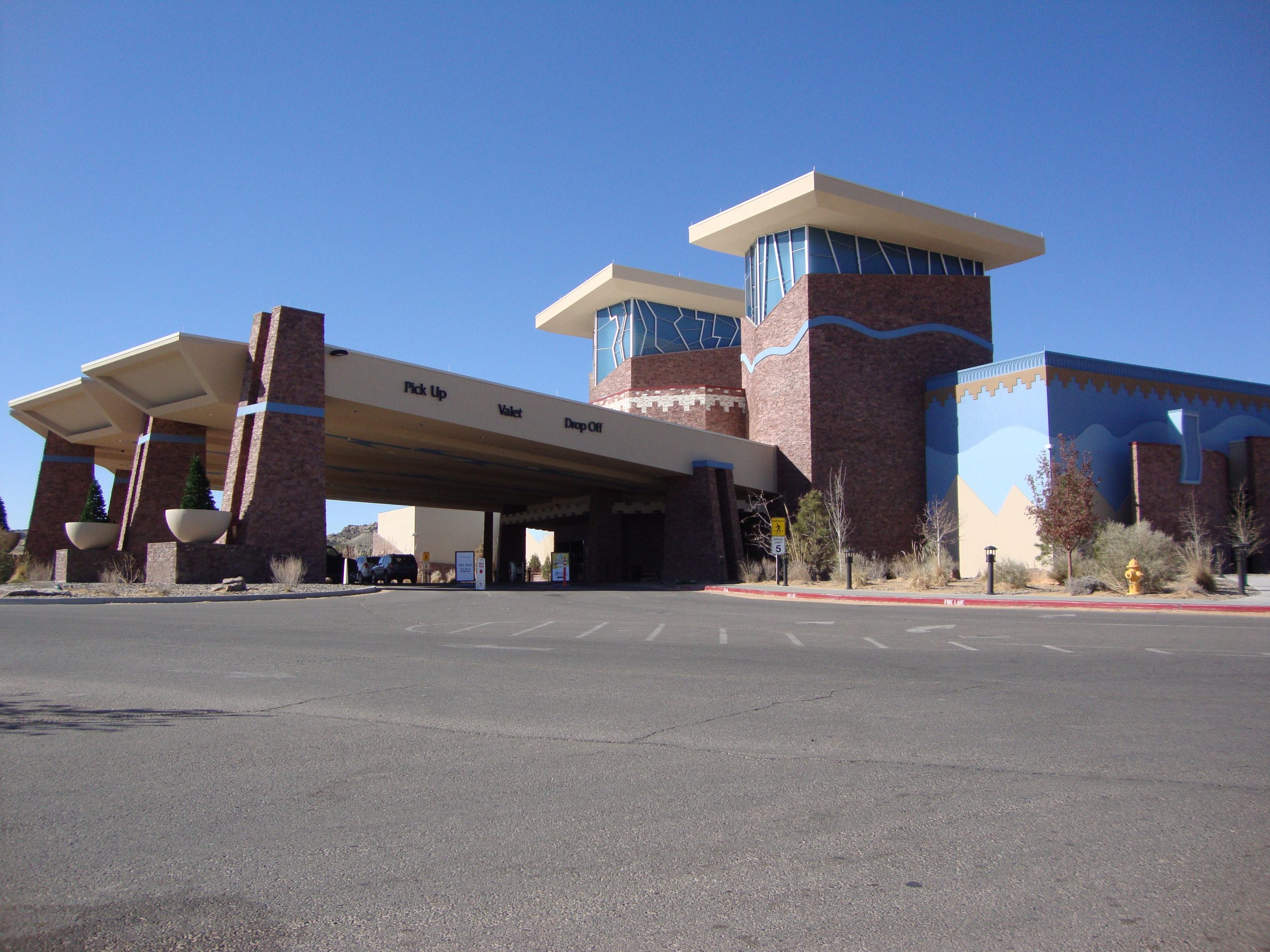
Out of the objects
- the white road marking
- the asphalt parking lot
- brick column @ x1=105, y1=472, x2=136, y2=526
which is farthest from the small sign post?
brick column @ x1=105, y1=472, x2=136, y2=526

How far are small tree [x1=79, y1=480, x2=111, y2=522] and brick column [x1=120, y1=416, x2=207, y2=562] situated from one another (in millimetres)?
853

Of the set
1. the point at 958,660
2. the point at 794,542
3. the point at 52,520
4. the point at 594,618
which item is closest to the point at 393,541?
the point at 52,520

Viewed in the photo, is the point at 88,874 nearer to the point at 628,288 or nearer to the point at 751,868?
the point at 751,868

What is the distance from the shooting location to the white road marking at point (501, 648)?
474 inches

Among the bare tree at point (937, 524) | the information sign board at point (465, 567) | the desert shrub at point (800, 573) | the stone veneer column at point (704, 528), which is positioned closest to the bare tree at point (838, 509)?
the desert shrub at point (800, 573)

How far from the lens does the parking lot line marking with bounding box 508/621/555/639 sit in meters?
14.2

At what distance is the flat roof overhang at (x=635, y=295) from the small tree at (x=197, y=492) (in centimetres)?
2328

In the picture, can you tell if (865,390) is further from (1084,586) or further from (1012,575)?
(1084,586)

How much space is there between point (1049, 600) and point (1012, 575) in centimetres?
509

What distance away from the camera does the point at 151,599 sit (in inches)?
839

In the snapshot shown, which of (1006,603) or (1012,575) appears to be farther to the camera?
(1012,575)

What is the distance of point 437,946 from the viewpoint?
3312 millimetres

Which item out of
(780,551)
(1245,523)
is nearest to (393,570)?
(780,551)

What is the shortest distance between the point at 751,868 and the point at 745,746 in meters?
2.34
